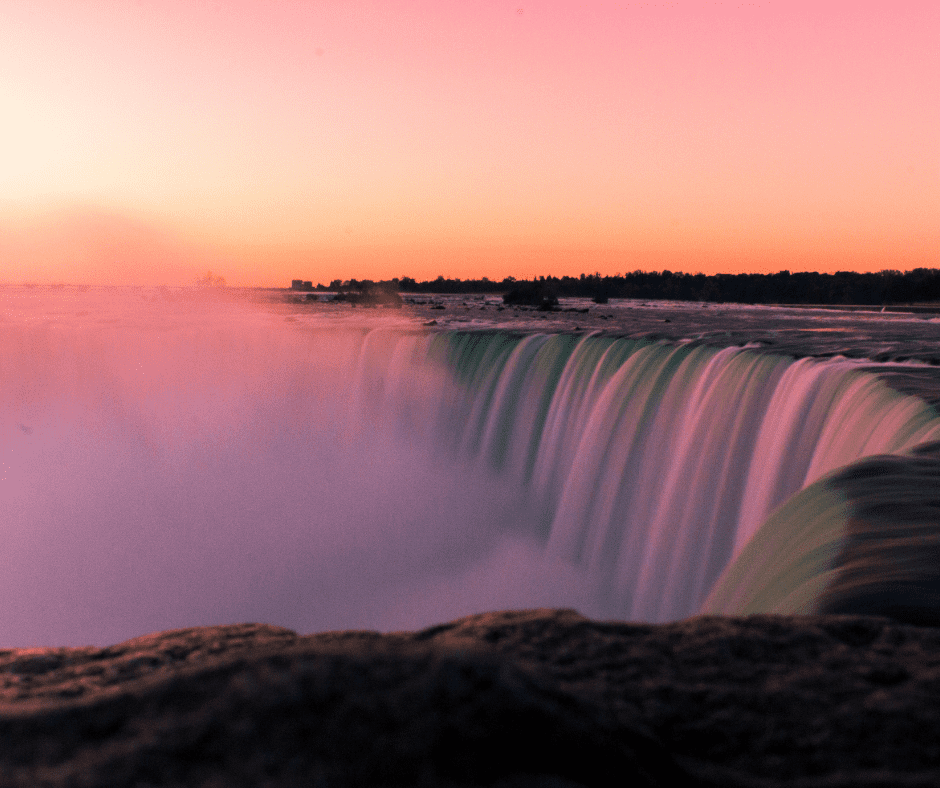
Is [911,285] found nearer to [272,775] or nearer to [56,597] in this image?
[56,597]

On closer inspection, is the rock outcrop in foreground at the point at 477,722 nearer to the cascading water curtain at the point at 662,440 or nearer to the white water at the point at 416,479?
the cascading water curtain at the point at 662,440

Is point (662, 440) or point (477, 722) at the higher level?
point (477, 722)

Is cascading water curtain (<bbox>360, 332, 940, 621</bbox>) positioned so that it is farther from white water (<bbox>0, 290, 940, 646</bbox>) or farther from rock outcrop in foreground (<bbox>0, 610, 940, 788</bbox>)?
rock outcrop in foreground (<bbox>0, 610, 940, 788</bbox>)

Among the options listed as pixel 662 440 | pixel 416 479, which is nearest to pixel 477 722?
pixel 662 440

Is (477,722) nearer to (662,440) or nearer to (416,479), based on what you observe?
(662,440)

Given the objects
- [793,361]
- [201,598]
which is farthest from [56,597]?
[793,361]

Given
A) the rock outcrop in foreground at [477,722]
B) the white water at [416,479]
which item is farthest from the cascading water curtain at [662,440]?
the rock outcrop in foreground at [477,722]
